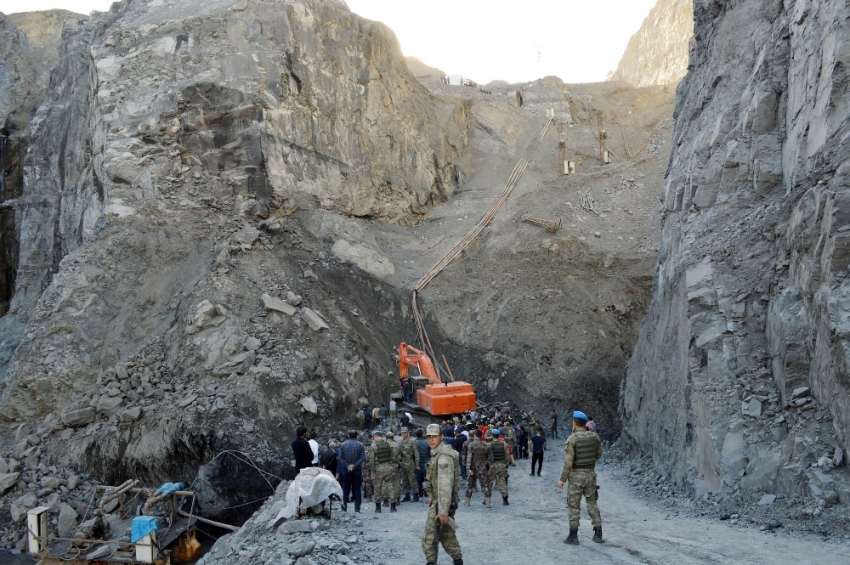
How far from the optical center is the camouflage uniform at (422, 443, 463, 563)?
6293 millimetres

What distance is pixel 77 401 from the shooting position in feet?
59.9

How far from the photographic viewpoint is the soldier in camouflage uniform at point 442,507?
6.29 m

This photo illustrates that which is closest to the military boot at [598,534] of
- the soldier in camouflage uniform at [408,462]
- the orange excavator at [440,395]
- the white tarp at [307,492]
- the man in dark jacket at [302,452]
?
the white tarp at [307,492]

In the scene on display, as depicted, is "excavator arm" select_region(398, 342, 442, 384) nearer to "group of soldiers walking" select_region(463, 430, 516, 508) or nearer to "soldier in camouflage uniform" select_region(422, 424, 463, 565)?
"group of soldiers walking" select_region(463, 430, 516, 508)

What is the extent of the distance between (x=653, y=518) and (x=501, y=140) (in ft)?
84.3

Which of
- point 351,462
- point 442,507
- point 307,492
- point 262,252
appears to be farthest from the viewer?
point 262,252

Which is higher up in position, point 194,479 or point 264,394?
point 264,394

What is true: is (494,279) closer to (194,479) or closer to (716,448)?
(194,479)

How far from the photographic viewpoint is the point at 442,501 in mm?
6340

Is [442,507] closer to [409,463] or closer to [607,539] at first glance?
[607,539]

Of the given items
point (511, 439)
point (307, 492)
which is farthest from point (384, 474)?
point (511, 439)

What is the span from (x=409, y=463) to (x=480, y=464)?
1.13 metres

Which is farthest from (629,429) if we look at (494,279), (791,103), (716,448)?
(494,279)

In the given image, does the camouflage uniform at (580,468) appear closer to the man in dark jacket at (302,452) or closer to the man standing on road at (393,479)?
the man standing on road at (393,479)
